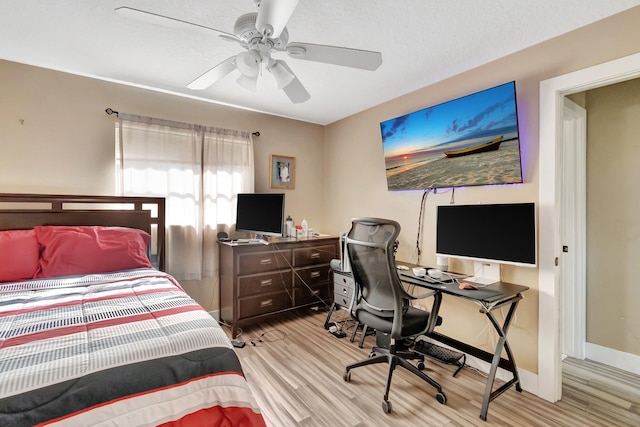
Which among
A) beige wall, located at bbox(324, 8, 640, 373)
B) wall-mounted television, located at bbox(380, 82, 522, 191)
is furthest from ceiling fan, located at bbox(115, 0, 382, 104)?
beige wall, located at bbox(324, 8, 640, 373)

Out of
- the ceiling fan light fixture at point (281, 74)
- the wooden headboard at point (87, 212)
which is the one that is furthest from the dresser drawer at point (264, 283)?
the ceiling fan light fixture at point (281, 74)

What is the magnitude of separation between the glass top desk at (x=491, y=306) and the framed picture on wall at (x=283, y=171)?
79.6 inches

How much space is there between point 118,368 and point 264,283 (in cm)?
216

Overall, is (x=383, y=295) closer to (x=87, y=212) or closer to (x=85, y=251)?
(x=85, y=251)

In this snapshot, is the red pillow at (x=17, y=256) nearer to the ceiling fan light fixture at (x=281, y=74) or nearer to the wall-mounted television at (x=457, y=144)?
the ceiling fan light fixture at (x=281, y=74)

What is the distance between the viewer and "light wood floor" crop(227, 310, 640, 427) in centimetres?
180

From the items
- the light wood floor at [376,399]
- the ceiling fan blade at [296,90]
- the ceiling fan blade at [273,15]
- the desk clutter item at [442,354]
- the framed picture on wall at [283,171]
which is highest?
the ceiling fan blade at [273,15]

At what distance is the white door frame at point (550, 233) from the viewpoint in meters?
2.02

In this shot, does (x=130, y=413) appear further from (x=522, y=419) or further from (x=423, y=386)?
(x=522, y=419)

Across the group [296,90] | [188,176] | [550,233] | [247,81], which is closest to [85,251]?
[188,176]

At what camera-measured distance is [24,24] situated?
1904 mm

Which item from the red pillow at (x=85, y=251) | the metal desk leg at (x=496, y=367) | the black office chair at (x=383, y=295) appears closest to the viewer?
the metal desk leg at (x=496, y=367)

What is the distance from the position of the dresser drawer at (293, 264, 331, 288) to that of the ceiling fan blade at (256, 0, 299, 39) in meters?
2.48

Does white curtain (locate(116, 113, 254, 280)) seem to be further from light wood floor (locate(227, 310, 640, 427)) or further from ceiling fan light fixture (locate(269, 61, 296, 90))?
ceiling fan light fixture (locate(269, 61, 296, 90))
